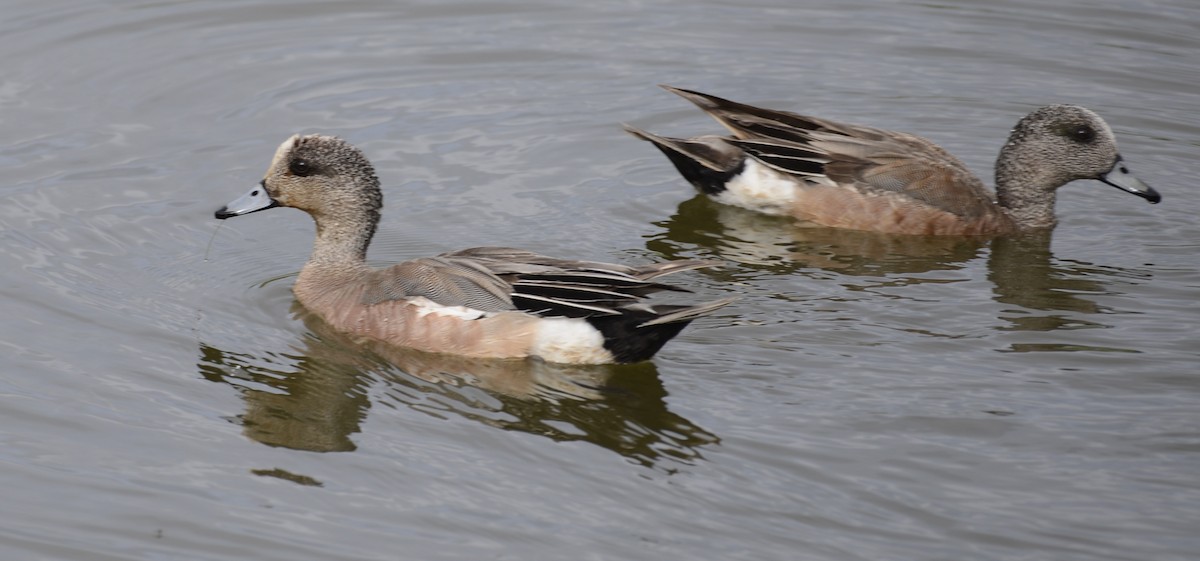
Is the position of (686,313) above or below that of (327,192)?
below

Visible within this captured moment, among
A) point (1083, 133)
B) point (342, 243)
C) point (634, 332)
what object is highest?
point (1083, 133)

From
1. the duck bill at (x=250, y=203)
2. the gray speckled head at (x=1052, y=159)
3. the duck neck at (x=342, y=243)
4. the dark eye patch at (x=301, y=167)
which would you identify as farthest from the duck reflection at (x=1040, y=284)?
the duck bill at (x=250, y=203)

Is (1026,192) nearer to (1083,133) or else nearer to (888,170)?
(1083,133)

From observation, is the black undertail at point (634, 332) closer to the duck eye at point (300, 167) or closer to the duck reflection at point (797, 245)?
the duck reflection at point (797, 245)

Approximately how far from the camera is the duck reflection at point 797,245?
876 centimetres

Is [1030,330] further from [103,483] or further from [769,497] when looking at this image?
[103,483]

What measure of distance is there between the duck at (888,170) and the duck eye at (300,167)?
2.29 m

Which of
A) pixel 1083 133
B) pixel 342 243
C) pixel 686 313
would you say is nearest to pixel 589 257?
pixel 342 243

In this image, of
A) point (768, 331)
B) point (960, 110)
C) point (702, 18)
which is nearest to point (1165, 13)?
point (960, 110)

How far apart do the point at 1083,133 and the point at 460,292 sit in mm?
4215

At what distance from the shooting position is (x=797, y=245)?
29.9 ft

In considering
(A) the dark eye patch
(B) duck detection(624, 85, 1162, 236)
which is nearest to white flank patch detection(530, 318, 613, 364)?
(A) the dark eye patch

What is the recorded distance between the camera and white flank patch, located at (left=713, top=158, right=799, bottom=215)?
954cm

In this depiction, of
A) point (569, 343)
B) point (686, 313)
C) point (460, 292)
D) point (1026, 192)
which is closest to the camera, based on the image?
point (686, 313)
